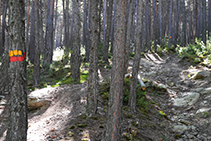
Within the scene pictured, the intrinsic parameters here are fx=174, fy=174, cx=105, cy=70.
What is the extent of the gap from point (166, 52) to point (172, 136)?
15.8 metres

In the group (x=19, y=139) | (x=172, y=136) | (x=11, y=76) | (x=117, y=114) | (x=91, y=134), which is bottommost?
(x=172, y=136)

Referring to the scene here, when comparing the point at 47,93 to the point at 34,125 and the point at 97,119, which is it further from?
the point at 97,119

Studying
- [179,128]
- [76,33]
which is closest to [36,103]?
[76,33]

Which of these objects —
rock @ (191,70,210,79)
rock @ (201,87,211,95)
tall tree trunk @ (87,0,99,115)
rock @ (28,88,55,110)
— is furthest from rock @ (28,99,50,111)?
rock @ (191,70,210,79)

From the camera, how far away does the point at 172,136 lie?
19.3 feet

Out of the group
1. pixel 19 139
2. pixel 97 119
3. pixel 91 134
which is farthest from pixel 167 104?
pixel 19 139

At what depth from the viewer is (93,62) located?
5.22 meters

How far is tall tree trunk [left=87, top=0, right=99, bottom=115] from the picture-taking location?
5.18 metres

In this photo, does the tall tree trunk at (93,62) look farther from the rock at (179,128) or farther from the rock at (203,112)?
the rock at (203,112)

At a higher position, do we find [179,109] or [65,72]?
[65,72]

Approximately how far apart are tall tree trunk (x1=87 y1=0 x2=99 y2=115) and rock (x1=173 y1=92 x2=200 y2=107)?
467 cm

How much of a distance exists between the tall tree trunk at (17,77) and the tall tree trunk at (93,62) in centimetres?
205

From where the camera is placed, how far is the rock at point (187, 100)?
8.02 meters

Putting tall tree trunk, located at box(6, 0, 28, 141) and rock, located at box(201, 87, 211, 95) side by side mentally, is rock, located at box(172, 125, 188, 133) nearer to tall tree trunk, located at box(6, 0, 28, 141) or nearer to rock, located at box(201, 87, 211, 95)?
rock, located at box(201, 87, 211, 95)
